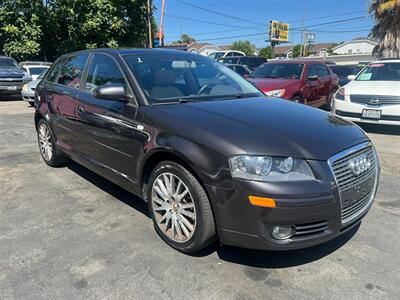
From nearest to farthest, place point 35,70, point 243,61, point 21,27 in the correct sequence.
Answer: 1. point 35,70
2. point 243,61
3. point 21,27

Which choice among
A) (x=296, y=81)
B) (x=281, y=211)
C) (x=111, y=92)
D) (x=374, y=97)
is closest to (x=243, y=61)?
(x=296, y=81)

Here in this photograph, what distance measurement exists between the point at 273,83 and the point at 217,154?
23.5 ft


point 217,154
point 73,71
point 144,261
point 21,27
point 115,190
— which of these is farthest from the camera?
point 21,27

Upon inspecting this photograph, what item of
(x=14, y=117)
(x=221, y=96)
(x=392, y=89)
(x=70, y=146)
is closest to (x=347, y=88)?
(x=392, y=89)

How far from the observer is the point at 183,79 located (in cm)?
399

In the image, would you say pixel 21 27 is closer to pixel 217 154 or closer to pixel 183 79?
pixel 183 79

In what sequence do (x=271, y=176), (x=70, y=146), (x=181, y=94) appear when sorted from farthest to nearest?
(x=70, y=146) → (x=181, y=94) → (x=271, y=176)

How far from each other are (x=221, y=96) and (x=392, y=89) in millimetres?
5549

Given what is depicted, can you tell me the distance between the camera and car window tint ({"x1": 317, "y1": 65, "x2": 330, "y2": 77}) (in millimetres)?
11208

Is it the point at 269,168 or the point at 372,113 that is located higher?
the point at 269,168

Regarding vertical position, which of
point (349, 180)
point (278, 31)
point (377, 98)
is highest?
point (278, 31)

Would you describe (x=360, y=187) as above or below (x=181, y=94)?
below

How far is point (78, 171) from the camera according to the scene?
547cm

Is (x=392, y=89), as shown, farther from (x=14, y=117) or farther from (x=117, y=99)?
(x=14, y=117)
